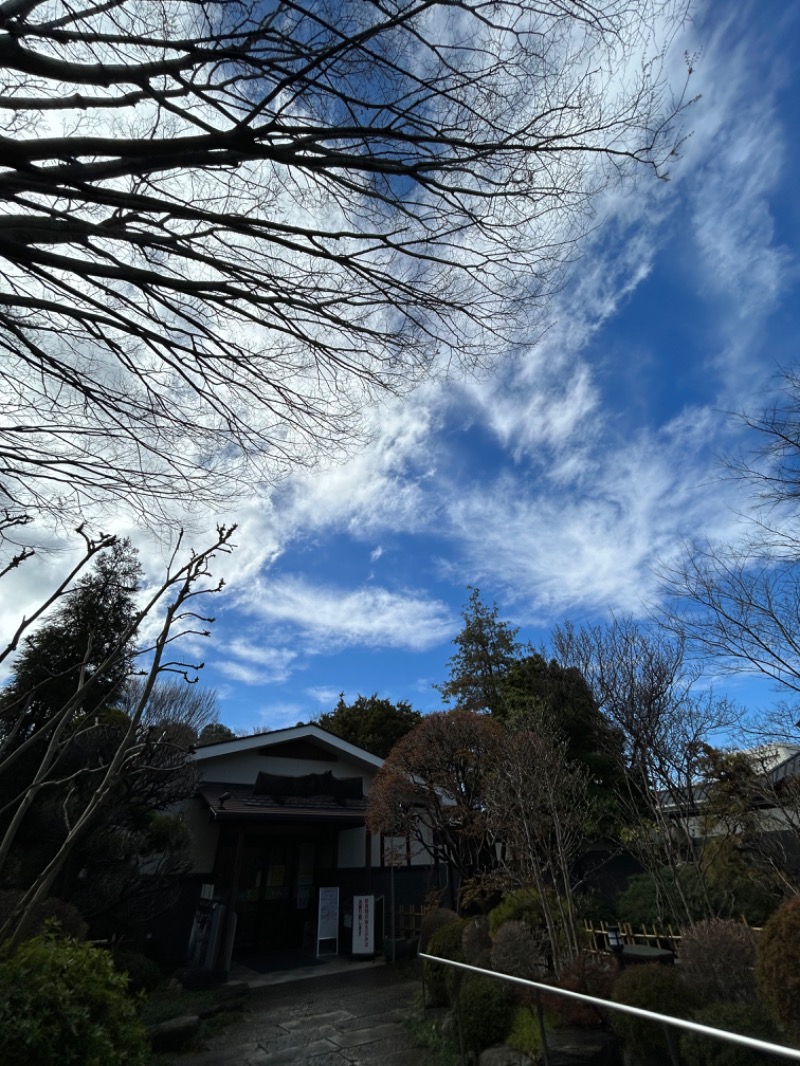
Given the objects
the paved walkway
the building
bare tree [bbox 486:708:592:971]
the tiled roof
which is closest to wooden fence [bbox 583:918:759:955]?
bare tree [bbox 486:708:592:971]

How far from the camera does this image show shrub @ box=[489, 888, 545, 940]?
7375 millimetres

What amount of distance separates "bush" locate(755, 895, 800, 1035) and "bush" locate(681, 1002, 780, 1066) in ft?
0.38

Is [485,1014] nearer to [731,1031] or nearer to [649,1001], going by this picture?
[649,1001]

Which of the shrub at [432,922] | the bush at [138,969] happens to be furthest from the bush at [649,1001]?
the bush at [138,969]

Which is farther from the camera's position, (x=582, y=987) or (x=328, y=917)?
(x=328, y=917)

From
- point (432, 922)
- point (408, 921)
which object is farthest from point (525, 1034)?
point (408, 921)

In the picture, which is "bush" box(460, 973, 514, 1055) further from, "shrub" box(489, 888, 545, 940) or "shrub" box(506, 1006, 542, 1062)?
"shrub" box(489, 888, 545, 940)

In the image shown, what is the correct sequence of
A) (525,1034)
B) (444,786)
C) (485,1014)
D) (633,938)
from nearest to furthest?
(525,1034)
(485,1014)
(633,938)
(444,786)

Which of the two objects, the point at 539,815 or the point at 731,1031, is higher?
the point at 539,815

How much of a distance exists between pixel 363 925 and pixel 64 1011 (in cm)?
1027

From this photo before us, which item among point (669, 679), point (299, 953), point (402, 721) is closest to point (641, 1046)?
point (669, 679)

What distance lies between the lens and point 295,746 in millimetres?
13812

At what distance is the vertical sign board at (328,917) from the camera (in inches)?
427

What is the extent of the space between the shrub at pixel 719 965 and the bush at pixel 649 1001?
0.15 metres
